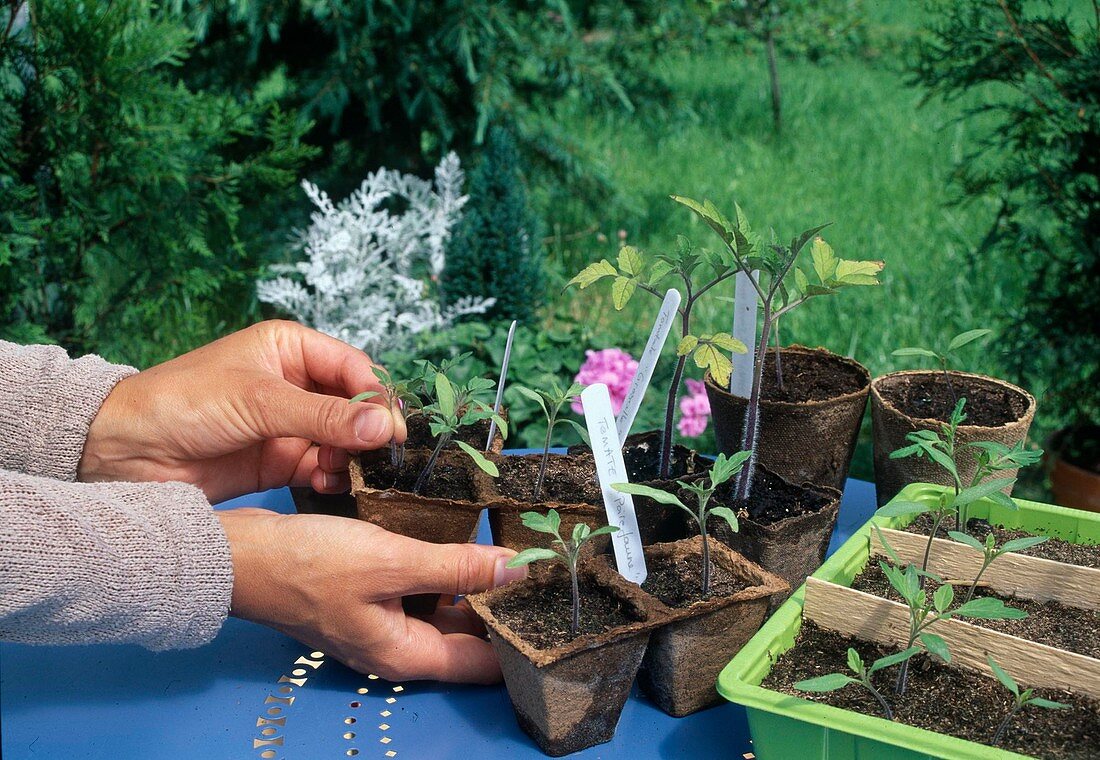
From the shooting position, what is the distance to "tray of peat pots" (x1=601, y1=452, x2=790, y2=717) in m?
1.27

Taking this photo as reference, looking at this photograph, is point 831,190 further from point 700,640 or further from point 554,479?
point 700,640

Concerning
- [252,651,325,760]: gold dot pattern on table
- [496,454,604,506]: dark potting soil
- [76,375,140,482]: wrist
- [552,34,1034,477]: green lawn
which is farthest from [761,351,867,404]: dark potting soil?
[552,34,1034,477]: green lawn

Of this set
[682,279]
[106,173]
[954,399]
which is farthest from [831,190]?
[682,279]

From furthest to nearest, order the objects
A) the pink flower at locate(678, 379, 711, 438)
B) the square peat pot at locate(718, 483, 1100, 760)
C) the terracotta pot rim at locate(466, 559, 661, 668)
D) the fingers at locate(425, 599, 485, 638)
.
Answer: the pink flower at locate(678, 379, 711, 438) → the fingers at locate(425, 599, 485, 638) → the terracotta pot rim at locate(466, 559, 661, 668) → the square peat pot at locate(718, 483, 1100, 760)

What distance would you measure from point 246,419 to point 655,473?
627 millimetres

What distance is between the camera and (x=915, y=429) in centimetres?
162

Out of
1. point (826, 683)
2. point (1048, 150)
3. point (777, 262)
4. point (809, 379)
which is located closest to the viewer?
point (826, 683)

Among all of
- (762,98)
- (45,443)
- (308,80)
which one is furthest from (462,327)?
(762,98)

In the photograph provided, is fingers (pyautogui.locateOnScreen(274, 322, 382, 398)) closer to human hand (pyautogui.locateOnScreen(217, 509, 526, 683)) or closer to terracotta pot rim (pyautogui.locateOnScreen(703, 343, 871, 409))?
human hand (pyautogui.locateOnScreen(217, 509, 526, 683))

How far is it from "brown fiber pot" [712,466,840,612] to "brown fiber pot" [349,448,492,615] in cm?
34

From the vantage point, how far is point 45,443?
5.25 ft

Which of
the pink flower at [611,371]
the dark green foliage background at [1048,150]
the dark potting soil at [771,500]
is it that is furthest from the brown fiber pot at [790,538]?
the dark green foliage background at [1048,150]

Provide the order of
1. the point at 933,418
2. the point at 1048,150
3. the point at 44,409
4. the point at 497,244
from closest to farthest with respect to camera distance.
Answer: the point at 44,409 → the point at 933,418 → the point at 1048,150 → the point at 497,244

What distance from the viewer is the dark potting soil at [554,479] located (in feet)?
4.99
